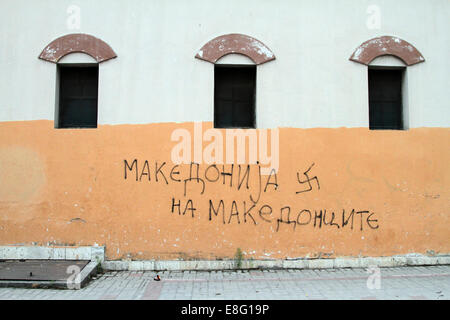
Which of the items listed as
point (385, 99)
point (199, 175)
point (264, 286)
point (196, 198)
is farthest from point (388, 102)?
point (264, 286)

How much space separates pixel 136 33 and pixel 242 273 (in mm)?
4540

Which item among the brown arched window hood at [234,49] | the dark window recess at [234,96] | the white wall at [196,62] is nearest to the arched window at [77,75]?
the white wall at [196,62]

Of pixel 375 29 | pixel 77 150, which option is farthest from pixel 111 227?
pixel 375 29

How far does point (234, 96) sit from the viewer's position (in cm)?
695

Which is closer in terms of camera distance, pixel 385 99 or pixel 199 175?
pixel 199 175

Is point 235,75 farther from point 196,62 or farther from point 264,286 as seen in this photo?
point 264,286

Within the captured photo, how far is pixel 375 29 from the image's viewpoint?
6875mm

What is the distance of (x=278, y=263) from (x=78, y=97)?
4624 millimetres

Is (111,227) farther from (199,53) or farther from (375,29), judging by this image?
(375,29)

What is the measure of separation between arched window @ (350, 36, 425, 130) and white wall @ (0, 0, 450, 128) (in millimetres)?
153

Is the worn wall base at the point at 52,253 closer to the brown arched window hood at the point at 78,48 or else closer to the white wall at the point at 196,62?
the white wall at the point at 196,62

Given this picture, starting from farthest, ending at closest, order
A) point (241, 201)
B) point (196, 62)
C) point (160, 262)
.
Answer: point (196, 62) < point (241, 201) < point (160, 262)

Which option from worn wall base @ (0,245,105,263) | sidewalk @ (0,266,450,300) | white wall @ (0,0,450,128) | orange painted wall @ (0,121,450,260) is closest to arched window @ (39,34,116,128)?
white wall @ (0,0,450,128)

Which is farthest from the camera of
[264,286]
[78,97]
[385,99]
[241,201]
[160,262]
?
[385,99]
